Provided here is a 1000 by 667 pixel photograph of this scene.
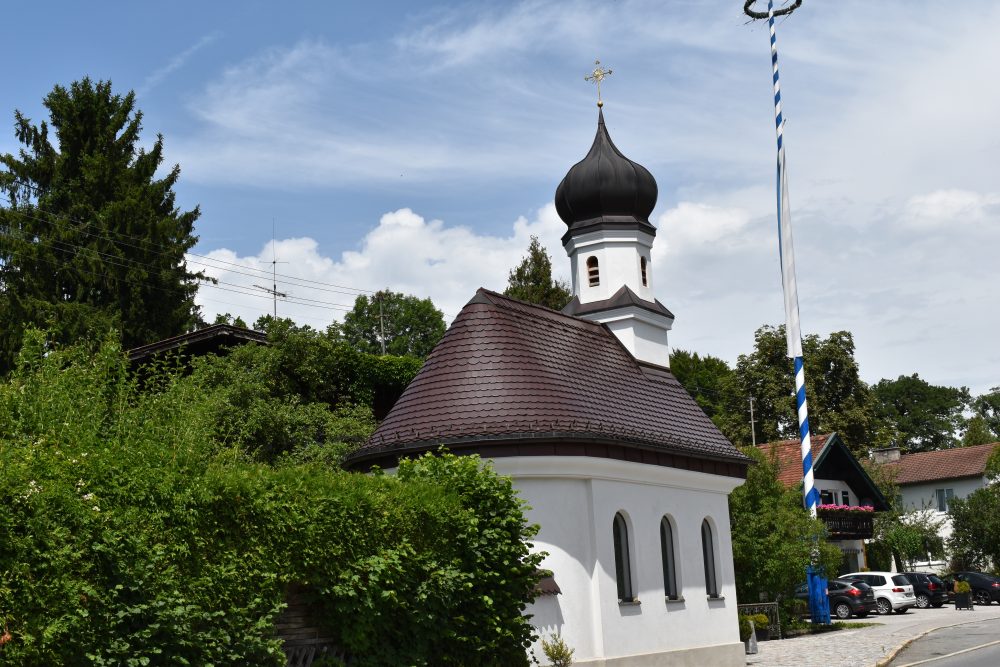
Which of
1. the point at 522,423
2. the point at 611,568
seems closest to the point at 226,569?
the point at 522,423

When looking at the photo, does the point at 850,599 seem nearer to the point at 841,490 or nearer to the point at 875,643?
the point at 841,490

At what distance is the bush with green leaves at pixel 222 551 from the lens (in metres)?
9.23

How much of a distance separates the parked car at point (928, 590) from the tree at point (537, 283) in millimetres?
19183

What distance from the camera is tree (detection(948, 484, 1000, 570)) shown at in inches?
2124

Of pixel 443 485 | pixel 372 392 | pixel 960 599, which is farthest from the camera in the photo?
pixel 960 599

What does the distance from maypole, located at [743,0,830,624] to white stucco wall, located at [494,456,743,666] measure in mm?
6511

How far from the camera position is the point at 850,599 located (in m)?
38.3

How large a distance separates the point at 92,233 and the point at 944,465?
161 ft

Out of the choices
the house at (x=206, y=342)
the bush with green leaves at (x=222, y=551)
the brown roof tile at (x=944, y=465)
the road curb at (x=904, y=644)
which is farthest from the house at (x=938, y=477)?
the bush with green leaves at (x=222, y=551)

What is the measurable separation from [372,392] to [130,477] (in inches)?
857

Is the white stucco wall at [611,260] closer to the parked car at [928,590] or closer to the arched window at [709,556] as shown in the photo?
the arched window at [709,556]

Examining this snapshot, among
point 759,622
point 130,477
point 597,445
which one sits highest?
point 597,445

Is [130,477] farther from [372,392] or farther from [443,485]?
[372,392]

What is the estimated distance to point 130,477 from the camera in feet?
33.2
